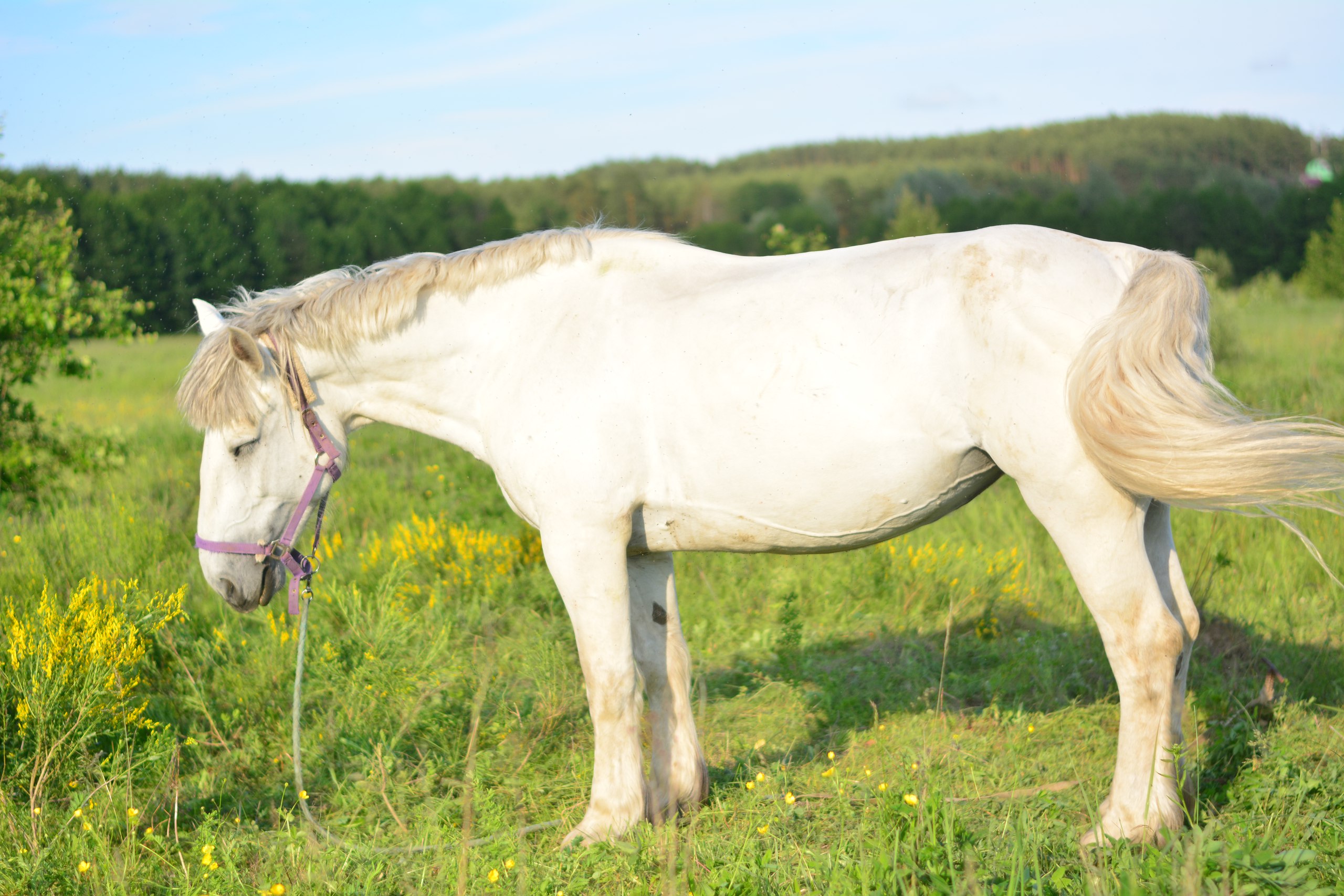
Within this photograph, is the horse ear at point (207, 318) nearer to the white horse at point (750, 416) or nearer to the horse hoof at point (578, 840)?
the white horse at point (750, 416)

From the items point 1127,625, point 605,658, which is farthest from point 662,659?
Answer: point 1127,625

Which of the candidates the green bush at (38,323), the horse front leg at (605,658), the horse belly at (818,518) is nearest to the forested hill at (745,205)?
the green bush at (38,323)

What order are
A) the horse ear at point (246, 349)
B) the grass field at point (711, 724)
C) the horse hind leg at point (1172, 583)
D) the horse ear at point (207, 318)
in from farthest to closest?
the horse ear at point (207, 318), the horse ear at point (246, 349), the horse hind leg at point (1172, 583), the grass field at point (711, 724)

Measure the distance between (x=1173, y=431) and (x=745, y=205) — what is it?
50904 millimetres

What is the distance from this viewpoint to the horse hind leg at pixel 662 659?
3297 millimetres

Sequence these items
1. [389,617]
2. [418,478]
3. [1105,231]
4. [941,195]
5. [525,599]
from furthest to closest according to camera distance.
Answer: [941,195], [1105,231], [418,478], [525,599], [389,617]

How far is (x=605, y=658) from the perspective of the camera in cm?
297

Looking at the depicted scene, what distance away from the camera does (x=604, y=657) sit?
297 cm

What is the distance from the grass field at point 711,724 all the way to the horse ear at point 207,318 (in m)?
1.34

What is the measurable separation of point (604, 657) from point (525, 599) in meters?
2.51

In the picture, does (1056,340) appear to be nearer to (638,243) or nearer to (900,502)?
(900,502)

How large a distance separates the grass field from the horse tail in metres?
0.87

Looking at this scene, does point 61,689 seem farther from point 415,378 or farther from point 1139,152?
point 1139,152

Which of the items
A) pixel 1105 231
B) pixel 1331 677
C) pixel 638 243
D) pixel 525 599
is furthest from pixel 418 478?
pixel 1105 231
